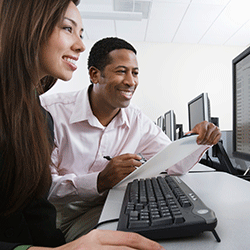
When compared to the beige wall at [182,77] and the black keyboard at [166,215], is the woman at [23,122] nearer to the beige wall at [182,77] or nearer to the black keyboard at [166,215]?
the black keyboard at [166,215]

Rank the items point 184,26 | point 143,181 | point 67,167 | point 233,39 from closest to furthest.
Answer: point 143,181 → point 67,167 → point 184,26 → point 233,39

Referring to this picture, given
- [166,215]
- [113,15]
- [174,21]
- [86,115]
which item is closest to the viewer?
[166,215]

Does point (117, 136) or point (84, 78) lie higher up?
point (84, 78)

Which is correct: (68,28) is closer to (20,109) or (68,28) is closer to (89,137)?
(20,109)

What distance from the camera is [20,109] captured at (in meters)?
0.51

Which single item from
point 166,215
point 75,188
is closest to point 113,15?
point 75,188

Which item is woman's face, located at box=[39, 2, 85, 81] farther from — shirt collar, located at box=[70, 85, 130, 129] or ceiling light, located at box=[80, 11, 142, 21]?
ceiling light, located at box=[80, 11, 142, 21]

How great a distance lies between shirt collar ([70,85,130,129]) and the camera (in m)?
1.07

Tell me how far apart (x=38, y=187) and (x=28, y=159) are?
0.32 ft

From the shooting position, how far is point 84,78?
16.8 feet

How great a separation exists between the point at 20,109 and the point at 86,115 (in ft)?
1.84

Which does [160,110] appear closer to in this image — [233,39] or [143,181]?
[233,39]

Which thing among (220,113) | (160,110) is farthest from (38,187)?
(220,113)

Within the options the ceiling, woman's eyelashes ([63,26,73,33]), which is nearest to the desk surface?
woman's eyelashes ([63,26,73,33])
